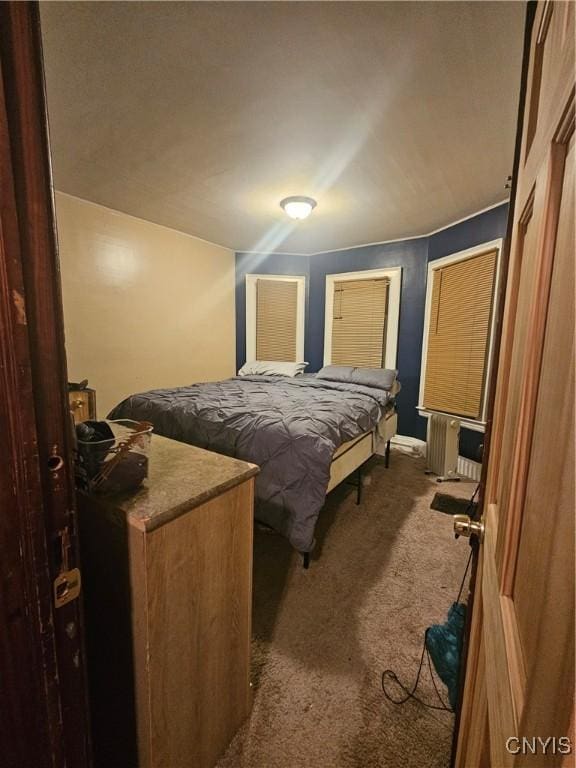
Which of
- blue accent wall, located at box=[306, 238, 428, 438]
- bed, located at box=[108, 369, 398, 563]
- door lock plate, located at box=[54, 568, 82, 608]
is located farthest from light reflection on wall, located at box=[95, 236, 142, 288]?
door lock plate, located at box=[54, 568, 82, 608]

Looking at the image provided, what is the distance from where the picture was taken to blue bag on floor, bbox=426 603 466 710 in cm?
129

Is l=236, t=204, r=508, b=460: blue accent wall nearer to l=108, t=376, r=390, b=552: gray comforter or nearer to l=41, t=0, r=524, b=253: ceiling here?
l=41, t=0, r=524, b=253: ceiling

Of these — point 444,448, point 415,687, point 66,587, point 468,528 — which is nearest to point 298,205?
point 444,448

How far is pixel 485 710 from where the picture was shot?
0.61m

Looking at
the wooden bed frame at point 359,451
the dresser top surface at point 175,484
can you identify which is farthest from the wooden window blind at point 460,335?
the dresser top surface at point 175,484

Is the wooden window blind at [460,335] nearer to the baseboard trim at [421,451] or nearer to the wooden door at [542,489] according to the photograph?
the baseboard trim at [421,451]

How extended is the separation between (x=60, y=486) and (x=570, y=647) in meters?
0.65

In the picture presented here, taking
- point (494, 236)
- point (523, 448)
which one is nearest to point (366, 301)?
point (494, 236)

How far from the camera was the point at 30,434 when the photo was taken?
48cm

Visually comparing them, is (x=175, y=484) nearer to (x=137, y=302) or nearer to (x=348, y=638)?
(x=348, y=638)

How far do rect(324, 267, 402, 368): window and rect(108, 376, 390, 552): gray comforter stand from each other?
125 cm

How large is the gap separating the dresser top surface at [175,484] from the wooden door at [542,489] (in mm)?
677

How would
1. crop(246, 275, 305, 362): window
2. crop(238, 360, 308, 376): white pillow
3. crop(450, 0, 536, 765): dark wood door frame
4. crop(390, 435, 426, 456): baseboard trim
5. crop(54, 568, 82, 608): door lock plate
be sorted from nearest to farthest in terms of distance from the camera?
crop(54, 568, 82, 608): door lock plate
crop(450, 0, 536, 765): dark wood door frame
crop(390, 435, 426, 456): baseboard trim
crop(238, 360, 308, 376): white pillow
crop(246, 275, 305, 362): window

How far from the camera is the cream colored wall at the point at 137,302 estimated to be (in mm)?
3148
